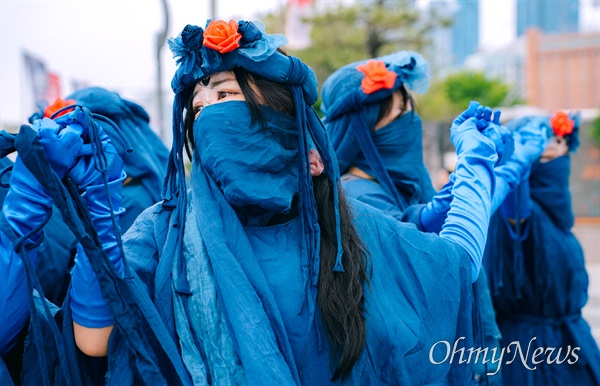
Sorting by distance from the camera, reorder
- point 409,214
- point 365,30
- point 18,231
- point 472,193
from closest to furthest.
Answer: point 18,231 < point 472,193 < point 409,214 < point 365,30

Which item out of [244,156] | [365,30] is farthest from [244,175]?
[365,30]

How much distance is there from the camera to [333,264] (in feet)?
5.12

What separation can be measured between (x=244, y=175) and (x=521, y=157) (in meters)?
1.47

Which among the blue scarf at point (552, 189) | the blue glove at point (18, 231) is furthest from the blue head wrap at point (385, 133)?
the blue glove at point (18, 231)

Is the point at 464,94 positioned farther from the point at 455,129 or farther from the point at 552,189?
the point at 455,129

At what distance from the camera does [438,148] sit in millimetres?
14734

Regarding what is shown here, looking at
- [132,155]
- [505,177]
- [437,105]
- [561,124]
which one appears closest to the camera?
[505,177]

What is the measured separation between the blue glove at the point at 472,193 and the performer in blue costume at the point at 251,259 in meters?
0.06

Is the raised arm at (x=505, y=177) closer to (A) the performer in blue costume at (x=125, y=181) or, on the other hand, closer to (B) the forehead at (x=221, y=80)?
(B) the forehead at (x=221, y=80)

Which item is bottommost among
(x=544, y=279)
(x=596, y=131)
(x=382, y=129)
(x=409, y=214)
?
(x=596, y=131)

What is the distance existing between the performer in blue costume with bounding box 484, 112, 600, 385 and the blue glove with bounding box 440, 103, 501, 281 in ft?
4.60

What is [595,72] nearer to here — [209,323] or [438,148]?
[438,148]

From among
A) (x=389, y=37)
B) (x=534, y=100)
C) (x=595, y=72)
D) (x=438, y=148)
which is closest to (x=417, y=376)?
(x=438, y=148)

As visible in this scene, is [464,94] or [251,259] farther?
[464,94]
